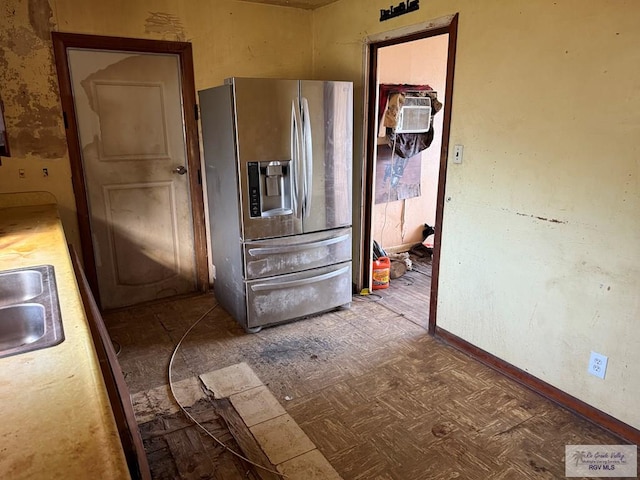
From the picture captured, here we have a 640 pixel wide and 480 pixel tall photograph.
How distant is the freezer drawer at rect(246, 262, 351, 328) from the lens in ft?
10.1

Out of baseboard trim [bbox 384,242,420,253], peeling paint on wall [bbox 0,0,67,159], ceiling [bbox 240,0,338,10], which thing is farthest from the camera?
baseboard trim [bbox 384,242,420,253]

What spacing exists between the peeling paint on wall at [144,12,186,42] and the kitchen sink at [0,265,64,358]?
2.19 metres

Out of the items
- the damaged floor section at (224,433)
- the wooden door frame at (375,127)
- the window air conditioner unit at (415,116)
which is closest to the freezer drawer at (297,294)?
the wooden door frame at (375,127)

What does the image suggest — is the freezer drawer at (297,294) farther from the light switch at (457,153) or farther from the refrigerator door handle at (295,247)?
the light switch at (457,153)

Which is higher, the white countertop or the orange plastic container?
the white countertop

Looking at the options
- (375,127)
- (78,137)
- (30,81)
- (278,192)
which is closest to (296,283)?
(278,192)

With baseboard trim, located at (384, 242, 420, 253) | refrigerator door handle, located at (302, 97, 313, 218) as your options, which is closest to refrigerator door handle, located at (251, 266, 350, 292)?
refrigerator door handle, located at (302, 97, 313, 218)

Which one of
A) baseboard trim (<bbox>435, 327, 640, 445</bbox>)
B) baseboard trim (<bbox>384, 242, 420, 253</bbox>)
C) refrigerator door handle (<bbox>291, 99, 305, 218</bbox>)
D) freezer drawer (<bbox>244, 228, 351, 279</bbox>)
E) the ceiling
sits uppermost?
the ceiling

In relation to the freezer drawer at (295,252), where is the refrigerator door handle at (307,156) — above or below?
above

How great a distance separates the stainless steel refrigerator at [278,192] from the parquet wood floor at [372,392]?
0.30 m

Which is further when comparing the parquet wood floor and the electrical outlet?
the electrical outlet

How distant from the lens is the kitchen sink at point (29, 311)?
47.7 inches

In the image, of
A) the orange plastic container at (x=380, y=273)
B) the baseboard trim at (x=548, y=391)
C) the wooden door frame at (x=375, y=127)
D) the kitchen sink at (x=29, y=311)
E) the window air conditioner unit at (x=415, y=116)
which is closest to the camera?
the kitchen sink at (x=29, y=311)

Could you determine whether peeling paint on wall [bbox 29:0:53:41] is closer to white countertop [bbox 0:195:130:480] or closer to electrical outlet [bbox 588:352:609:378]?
white countertop [bbox 0:195:130:480]
